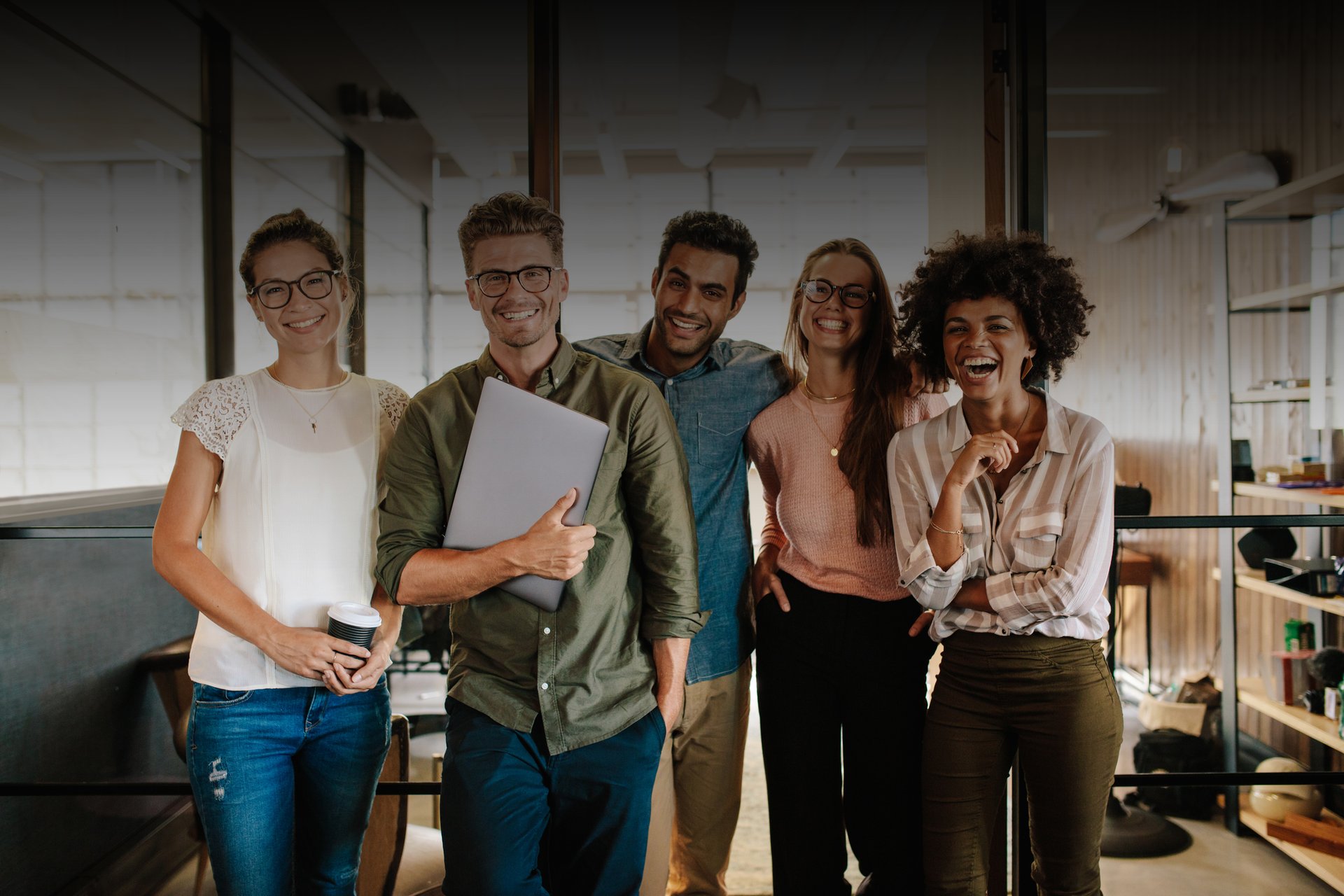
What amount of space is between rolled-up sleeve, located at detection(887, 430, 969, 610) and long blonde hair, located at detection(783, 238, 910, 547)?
0.04m

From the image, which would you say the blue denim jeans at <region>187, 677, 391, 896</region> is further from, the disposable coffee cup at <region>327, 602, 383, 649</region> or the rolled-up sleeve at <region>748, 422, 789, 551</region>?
the rolled-up sleeve at <region>748, 422, 789, 551</region>

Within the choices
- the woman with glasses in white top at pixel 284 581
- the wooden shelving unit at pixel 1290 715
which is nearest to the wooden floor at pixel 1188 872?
the wooden shelving unit at pixel 1290 715

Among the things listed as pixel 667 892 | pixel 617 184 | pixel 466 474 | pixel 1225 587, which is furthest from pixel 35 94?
pixel 1225 587

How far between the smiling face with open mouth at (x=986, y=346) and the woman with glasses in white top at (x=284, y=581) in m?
1.14

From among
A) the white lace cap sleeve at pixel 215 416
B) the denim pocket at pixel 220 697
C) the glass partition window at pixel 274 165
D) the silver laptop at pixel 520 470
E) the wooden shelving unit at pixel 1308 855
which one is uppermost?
the glass partition window at pixel 274 165

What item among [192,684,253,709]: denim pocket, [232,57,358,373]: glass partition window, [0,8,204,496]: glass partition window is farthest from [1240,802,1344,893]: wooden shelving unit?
[0,8,204,496]: glass partition window

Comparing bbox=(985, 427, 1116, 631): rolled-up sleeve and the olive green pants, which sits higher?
bbox=(985, 427, 1116, 631): rolled-up sleeve

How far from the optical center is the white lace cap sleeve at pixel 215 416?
134cm

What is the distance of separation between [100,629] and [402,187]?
1595 millimetres

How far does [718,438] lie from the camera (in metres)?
1.74

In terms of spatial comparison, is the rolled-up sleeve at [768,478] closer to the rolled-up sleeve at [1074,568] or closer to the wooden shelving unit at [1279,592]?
the rolled-up sleeve at [1074,568]

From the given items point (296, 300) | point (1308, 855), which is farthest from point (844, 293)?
point (1308, 855)

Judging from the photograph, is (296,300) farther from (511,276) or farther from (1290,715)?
(1290,715)

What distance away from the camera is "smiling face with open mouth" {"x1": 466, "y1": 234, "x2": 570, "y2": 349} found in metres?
1.32
